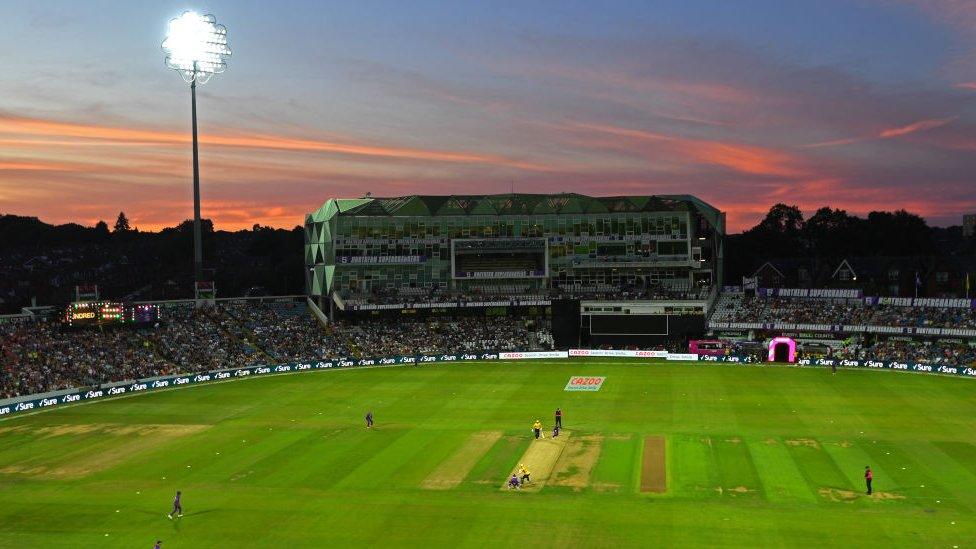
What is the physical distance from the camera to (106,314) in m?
78.2

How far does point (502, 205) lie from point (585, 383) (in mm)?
39654

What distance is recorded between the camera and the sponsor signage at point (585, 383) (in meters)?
65.9

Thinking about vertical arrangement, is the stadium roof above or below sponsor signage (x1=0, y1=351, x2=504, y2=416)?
above

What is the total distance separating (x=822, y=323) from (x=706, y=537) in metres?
61.6

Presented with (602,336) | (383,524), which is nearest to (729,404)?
(383,524)

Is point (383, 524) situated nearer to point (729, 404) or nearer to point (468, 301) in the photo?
point (729, 404)

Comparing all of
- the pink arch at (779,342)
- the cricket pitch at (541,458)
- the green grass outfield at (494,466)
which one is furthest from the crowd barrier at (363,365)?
the cricket pitch at (541,458)

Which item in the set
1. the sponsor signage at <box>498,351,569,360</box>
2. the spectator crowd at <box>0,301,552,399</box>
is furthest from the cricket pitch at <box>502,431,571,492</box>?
the spectator crowd at <box>0,301,552,399</box>

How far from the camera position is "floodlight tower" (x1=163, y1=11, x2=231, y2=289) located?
81.1 m

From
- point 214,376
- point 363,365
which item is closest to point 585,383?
point 363,365

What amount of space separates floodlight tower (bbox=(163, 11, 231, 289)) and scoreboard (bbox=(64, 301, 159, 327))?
11725mm

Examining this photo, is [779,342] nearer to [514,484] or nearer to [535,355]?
[535,355]

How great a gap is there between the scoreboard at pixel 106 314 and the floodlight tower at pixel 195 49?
1173 centimetres

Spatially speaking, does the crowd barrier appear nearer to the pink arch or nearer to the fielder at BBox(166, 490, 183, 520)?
the pink arch
